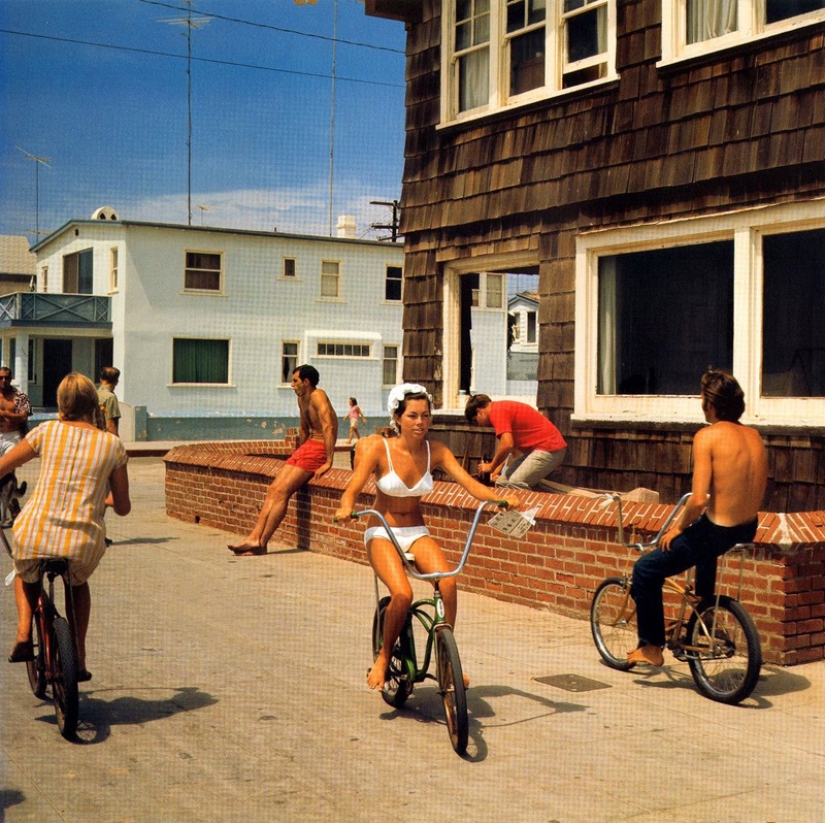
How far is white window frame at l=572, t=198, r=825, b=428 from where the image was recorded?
1062 cm

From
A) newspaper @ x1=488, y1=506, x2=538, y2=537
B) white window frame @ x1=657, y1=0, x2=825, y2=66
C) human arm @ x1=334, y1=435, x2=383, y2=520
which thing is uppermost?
white window frame @ x1=657, y1=0, x2=825, y2=66

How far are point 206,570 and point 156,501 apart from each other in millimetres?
7158

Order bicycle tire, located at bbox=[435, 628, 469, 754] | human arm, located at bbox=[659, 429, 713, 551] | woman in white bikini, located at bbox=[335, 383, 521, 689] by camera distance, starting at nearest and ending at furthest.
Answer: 1. bicycle tire, located at bbox=[435, 628, 469, 754]
2. woman in white bikini, located at bbox=[335, 383, 521, 689]
3. human arm, located at bbox=[659, 429, 713, 551]

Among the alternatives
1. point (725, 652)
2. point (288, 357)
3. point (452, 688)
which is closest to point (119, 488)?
point (452, 688)

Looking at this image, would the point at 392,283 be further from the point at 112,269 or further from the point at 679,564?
the point at 679,564

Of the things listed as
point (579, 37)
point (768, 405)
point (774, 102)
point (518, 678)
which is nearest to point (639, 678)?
point (518, 678)

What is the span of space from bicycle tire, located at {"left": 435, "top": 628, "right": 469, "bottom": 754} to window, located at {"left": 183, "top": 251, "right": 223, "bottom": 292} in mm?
35665

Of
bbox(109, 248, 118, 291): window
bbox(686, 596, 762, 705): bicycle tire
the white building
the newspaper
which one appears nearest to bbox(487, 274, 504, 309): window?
the white building

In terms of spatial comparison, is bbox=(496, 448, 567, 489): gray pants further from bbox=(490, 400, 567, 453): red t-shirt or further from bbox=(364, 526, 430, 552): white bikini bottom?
bbox=(364, 526, 430, 552): white bikini bottom

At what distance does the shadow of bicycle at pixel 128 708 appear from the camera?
231 inches

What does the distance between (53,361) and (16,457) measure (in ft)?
133

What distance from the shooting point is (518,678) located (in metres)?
7.02

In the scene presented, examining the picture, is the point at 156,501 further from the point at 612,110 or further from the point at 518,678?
the point at 518,678

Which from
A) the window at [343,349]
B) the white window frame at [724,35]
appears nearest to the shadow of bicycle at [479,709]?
the white window frame at [724,35]
